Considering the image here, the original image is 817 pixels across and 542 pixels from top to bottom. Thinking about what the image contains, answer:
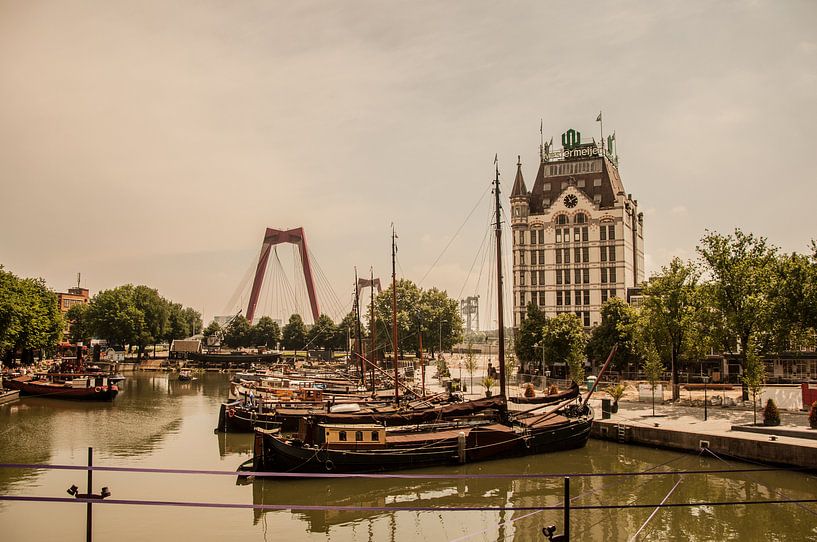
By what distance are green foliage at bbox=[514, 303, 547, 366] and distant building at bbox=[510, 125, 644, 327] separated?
5393mm

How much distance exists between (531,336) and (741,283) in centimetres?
3227

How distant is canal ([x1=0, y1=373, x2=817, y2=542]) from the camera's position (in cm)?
2197

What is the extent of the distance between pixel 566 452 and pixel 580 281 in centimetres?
4730

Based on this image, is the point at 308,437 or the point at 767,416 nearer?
the point at 308,437

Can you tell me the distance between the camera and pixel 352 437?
1152 inches

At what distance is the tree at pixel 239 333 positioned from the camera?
5305 inches

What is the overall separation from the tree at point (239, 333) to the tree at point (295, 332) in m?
7.74

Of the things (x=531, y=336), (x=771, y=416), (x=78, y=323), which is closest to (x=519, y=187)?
(x=531, y=336)

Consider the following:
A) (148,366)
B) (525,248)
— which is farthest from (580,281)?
(148,366)

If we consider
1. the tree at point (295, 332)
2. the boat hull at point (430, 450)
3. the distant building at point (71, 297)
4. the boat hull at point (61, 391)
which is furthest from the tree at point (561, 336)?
the distant building at point (71, 297)

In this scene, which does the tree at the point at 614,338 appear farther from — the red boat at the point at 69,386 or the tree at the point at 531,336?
the red boat at the point at 69,386

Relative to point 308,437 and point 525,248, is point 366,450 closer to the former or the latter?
point 308,437

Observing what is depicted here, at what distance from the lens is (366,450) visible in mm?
29203

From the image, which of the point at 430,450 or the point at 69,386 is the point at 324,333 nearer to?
the point at 69,386
